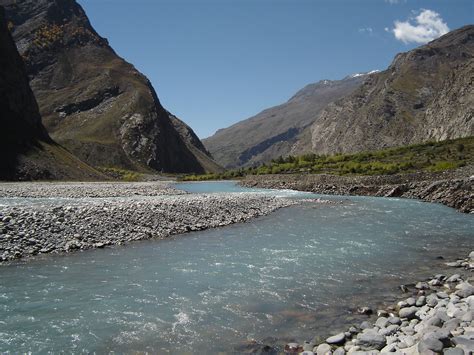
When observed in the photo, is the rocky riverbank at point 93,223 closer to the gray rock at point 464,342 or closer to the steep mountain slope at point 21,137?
the gray rock at point 464,342

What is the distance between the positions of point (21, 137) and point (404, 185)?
9029cm

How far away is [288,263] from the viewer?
1984cm

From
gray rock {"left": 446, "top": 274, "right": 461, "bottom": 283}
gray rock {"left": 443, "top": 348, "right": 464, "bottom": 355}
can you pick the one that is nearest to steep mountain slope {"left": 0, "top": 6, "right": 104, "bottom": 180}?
gray rock {"left": 446, "top": 274, "right": 461, "bottom": 283}

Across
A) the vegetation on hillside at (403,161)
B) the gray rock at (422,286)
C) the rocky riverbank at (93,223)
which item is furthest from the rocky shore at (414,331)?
the vegetation on hillside at (403,161)

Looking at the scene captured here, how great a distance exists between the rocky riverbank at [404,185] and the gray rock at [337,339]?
3620 cm

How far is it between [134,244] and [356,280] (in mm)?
12947

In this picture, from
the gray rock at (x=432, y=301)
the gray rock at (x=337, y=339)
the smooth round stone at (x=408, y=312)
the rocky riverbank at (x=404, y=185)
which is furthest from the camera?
the rocky riverbank at (x=404, y=185)

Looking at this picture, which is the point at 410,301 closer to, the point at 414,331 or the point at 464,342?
the point at 414,331

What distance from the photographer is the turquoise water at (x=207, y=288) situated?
1146cm

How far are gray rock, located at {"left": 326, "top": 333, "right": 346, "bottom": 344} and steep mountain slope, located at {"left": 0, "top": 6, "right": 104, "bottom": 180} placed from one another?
8788 centimetres

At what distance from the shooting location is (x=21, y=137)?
10044 centimetres

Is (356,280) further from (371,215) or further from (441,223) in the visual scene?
(371,215)

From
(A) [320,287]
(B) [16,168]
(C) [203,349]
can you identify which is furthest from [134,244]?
(B) [16,168]

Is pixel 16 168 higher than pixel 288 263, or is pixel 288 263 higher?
pixel 16 168
